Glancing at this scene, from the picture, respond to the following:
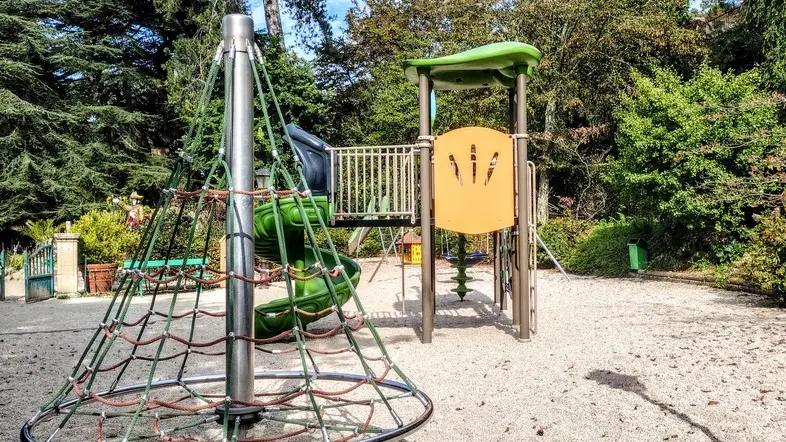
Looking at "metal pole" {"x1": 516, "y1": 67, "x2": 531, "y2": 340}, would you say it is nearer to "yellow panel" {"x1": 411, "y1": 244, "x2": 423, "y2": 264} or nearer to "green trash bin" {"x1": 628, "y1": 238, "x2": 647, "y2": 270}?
"green trash bin" {"x1": 628, "y1": 238, "x2": 647, "y2": 270}

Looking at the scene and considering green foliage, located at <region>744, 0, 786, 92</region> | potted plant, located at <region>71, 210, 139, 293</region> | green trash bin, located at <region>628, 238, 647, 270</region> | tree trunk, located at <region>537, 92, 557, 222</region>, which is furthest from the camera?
tree trunk, located at <region>537, 92, 557, 222</region>

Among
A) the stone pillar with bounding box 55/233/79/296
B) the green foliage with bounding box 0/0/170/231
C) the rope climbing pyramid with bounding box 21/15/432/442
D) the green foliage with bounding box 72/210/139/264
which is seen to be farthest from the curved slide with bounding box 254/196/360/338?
the green foliage with bounding box 0/0/170/231

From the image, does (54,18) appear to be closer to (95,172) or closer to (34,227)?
(95,172)

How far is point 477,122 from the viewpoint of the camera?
1977cm

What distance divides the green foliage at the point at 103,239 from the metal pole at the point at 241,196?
1414cm

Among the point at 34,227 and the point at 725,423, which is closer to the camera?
the point at 725,423

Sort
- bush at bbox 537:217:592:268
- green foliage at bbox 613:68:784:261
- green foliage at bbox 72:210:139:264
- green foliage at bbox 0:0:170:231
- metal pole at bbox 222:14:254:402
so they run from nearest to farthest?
metal pole at bbox 222:14:254:402, green foliage at bbox 613:68:784:261, green foliage at bbox 72:210:139:264, bush at bbox 537:217:592:268, green foliage at bbox 0:0:170:231

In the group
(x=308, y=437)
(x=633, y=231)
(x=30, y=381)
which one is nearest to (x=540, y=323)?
(x=308, y=437)

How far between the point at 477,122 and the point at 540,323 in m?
12.0

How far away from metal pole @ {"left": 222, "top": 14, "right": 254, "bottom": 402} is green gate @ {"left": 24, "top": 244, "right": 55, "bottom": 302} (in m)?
12.6

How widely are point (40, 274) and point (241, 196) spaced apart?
1353cm

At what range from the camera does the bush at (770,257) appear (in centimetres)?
903

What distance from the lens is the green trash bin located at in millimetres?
14719

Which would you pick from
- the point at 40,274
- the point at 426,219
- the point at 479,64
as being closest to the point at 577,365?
the point at 426,219
